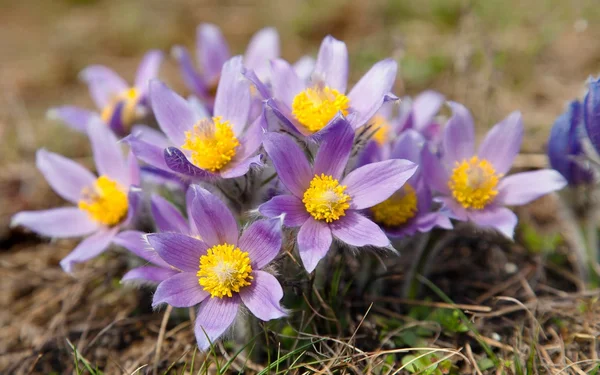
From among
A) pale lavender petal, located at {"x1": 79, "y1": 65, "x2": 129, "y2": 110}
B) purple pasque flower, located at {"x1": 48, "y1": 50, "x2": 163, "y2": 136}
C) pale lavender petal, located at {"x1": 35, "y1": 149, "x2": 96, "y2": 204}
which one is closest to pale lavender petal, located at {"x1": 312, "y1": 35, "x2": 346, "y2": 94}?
purple pasque flower, located at {"x1": 48, "y1": 50, "x2": 163, "y2": 136}

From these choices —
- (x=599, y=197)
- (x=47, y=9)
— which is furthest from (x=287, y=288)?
(x=47, y=9)

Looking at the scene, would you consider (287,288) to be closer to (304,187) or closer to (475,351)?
(304,187)

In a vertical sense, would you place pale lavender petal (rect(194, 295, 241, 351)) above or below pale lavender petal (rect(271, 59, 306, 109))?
below

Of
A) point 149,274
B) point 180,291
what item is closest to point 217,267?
point 180,291

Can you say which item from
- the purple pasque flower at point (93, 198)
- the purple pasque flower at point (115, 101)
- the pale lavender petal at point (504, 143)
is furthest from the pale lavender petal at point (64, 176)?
the pale lavender petal at point (504, 143)

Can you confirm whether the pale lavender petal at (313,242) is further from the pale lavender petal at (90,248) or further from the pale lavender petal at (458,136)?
the pale lavender petal at (90,248)

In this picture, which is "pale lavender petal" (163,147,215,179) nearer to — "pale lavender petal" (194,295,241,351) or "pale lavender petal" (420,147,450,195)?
"pale lavender petal" (194,295,241,351)

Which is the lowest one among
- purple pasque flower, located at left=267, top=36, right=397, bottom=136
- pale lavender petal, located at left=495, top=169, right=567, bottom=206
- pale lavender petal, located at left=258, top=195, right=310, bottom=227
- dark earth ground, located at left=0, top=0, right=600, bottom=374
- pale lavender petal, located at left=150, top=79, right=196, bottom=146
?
dark earth ground, located at left=0, top=0, right=600, bottom=374
